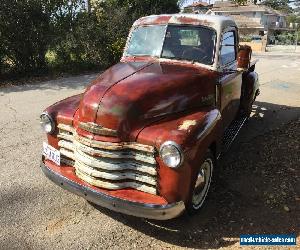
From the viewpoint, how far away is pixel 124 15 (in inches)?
624

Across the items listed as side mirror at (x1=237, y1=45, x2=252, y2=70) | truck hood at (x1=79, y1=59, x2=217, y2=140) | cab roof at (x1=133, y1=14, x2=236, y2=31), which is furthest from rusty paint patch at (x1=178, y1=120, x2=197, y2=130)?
side mirror at (x1=237, y1=45, x2=252, y2=70)

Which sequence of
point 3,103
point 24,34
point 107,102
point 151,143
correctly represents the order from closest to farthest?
point 151,143 < point 107,102 < point 3,103 < point 24,34

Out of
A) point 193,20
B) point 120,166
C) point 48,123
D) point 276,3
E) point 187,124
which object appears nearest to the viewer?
point 120,166

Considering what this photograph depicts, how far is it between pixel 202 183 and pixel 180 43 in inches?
80.7

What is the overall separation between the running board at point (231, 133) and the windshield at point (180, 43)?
121cm

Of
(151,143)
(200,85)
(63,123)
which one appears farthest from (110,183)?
(200,85)

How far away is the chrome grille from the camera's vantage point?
3.60m

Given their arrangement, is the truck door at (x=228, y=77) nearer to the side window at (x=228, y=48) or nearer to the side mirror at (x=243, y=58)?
the side window at (x=228, y=48)

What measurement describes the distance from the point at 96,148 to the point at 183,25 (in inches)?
97.5

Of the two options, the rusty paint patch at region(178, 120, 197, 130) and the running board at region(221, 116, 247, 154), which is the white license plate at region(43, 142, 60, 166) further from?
the running board at region(221, 116, 247, 154)

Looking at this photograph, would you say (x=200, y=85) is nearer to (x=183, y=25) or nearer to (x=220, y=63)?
(x=220, y=63)

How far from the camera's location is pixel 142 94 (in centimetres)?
396

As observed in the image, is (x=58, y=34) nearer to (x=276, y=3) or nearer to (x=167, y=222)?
(x=167, y=222)

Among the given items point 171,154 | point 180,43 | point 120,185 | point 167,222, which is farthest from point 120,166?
point 180,43
